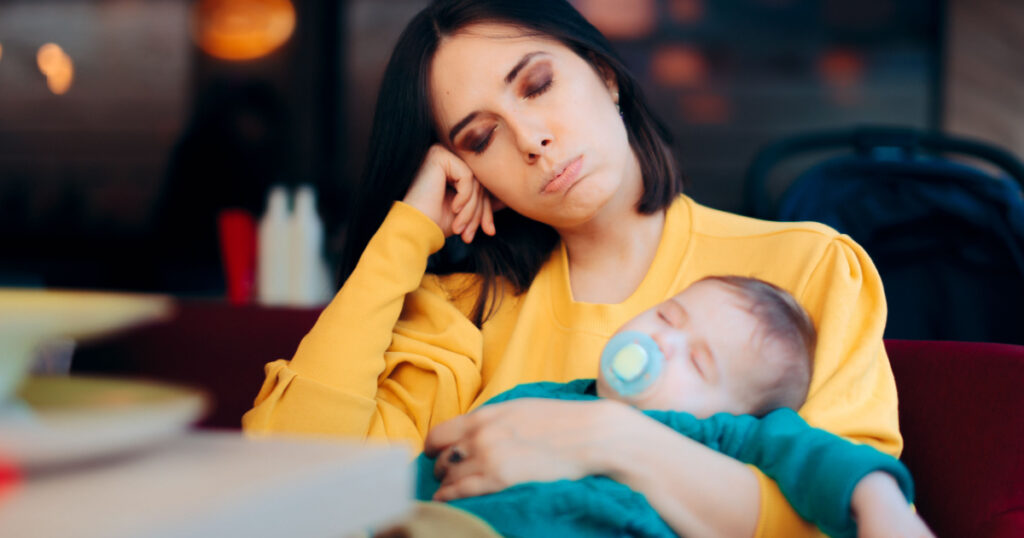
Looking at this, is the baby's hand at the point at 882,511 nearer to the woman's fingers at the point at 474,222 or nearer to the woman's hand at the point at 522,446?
the woman's hand at the point at 522,446

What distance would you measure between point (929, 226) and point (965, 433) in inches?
31.5

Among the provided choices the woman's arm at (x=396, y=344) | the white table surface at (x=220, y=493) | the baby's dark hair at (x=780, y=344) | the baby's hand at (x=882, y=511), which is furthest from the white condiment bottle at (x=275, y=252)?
the white table surface at (x=220, y=493)

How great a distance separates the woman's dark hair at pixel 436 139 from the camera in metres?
1.35

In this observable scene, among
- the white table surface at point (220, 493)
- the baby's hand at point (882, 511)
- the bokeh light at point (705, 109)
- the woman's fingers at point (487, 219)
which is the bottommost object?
the bokeh light at point (705, 109)

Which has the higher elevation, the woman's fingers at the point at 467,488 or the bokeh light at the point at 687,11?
the bokeh light at the point at 687,11

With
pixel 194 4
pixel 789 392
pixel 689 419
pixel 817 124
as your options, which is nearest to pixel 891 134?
pixel 789 392

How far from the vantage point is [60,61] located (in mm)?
3314

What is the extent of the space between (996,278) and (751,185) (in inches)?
20.5

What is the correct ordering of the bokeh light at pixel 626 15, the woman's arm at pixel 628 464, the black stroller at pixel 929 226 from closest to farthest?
the woman's arm at pixel 628 464 < the black stroller at pixel 929 226 < the bokeh light at pixel 626 15

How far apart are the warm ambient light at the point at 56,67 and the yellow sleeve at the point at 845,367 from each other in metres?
3.05

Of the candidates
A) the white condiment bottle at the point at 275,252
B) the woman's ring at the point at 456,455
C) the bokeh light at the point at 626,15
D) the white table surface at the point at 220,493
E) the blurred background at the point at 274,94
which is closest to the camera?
the white table surface at the point at 220,493

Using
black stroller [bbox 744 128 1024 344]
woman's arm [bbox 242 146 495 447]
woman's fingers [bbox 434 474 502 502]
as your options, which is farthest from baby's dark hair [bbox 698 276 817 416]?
black stroller [bbox 744 128 1024 344]

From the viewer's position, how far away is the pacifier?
3.46 feet

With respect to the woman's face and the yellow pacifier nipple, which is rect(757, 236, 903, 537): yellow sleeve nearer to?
the yellow pacifier nipple
